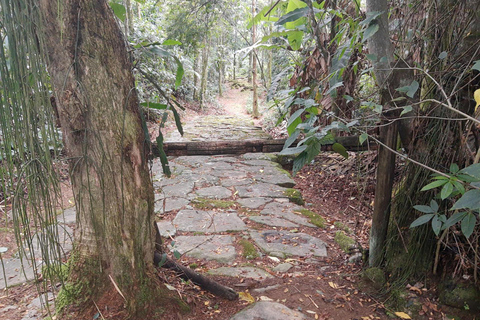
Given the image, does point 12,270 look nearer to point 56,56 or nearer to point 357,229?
point 56,56

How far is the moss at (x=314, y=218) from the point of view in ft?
9.73

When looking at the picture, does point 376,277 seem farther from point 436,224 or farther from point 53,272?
point 53,272

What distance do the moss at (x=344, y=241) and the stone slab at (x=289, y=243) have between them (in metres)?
0.15

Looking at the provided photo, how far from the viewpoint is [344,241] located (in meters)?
2.60

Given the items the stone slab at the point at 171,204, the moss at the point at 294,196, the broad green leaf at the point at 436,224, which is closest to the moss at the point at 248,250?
the stone slab at the point at 171,204

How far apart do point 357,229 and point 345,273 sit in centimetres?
84

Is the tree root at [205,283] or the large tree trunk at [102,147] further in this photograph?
the tree root at [205,283]

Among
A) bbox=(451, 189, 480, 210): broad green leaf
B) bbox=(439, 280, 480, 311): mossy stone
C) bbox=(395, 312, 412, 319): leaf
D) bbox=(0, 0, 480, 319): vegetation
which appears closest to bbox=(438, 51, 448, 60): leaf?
bbox=(0, 0, 480, 319): vegetation

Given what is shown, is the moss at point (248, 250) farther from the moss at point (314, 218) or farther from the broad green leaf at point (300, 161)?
the broad green leaf at point (300, 161)

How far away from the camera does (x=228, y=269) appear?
210 centimetres

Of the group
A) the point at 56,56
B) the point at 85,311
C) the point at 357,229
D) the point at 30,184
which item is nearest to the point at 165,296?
Answer: the point at 85,311

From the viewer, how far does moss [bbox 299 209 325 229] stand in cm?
297

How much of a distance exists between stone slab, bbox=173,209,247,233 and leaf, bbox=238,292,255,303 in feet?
3.11

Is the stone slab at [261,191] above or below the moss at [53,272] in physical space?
below
